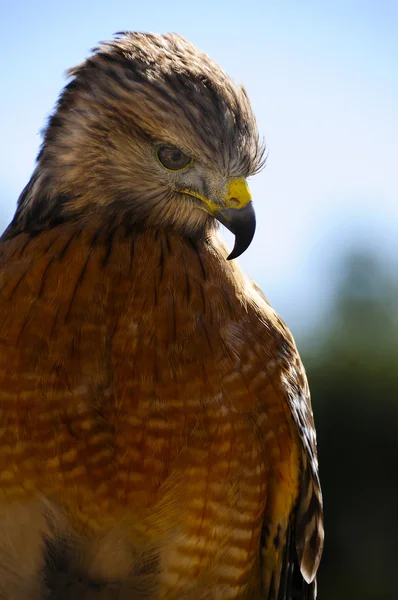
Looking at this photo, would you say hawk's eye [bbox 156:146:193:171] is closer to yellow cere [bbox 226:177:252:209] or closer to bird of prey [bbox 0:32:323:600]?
bird of prey [bbox 0:32:323:600]

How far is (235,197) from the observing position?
10.3ft

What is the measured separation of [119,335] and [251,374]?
1.73 ft

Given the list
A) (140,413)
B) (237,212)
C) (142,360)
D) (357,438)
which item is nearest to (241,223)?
(237,212)

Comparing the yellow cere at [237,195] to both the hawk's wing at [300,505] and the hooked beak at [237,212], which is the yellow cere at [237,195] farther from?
the hawk's wing at [300,505]

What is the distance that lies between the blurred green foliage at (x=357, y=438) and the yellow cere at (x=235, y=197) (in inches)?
205

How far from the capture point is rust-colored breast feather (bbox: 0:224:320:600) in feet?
9.40

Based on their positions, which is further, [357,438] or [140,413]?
[357,438]

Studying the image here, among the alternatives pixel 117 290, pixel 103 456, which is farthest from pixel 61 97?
pixel 103 456

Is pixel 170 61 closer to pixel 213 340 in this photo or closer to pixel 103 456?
pixel 213 340

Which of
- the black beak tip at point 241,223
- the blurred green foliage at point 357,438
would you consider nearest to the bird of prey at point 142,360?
the black beak tip at point 241,223

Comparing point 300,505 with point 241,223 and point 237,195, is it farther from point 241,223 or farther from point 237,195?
point 237,195

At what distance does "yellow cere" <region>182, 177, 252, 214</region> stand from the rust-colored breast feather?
21 cm

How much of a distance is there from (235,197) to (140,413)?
0.90m

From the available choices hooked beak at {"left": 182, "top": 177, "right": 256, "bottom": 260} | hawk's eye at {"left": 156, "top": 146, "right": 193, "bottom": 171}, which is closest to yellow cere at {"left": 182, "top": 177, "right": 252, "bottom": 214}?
hooked beak at {"left": 182, "top": 177, "right": 256, "bottom": 260}
